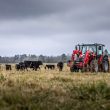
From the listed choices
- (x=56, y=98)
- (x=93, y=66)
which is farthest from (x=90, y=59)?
(x=56, y=98)

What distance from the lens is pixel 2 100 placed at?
490 inches

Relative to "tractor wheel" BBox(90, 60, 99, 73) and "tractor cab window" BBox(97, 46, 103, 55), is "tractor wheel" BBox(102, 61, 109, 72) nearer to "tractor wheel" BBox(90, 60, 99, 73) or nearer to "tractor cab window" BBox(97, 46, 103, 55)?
"tractor cab window" BBox(97, 46, 103, 55)

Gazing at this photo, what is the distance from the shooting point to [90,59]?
1247 inches

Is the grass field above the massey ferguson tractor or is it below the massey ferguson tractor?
below

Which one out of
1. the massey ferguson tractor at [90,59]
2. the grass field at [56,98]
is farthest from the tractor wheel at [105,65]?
the grass field at [56,98]

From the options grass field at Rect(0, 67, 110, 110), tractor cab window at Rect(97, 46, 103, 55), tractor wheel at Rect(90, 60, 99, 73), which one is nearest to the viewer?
grass field at Rect(0, 67, 110, 110)

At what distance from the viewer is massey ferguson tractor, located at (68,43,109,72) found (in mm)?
31422

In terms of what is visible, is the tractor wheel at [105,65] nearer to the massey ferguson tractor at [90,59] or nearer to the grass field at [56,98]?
the massey ferguson tractor at [90,59]

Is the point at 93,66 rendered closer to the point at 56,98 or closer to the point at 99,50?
the point at 99,50

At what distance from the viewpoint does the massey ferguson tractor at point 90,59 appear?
31.4 m


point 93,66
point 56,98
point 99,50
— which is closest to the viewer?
point 56,98

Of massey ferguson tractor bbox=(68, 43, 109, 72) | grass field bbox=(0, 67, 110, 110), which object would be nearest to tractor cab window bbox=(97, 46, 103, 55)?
massey ferguson tractor bbox=(68, 43, 109, 72)

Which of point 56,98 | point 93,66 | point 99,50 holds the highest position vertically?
point 99,50

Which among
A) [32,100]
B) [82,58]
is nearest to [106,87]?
[32,100]
